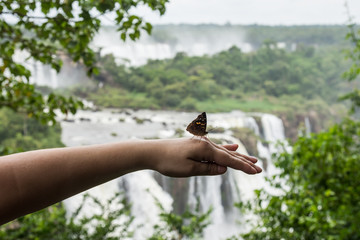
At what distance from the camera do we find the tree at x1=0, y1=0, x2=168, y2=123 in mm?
1285

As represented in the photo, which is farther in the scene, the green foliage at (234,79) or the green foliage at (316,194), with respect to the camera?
the green foliage at (234,79)

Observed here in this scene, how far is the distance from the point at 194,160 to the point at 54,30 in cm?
128

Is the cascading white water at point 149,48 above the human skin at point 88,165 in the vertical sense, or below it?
above

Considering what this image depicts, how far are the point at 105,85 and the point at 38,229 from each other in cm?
522

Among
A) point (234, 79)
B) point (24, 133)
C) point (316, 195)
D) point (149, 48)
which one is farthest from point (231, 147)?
point (149, 48)

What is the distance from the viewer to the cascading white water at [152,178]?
623 centimetres

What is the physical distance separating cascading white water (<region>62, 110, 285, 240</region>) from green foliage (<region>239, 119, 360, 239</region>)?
390 cm

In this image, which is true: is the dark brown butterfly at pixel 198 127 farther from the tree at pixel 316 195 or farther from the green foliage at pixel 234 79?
the green foliage at pixel 234 79

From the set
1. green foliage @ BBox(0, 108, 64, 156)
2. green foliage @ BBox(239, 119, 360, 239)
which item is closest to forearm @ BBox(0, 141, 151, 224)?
green foliage @ BBox(239, 119, 360, 239)

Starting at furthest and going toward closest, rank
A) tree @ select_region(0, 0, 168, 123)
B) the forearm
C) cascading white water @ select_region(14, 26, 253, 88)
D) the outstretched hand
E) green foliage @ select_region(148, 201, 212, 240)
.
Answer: cascading white water @ select_region(14, 26, 253, 88) → green foliage @ select_region(148, 201, 212, 240) → tree @ select_region(0, 0, 168, 123) → the outstretched hand → the forearm

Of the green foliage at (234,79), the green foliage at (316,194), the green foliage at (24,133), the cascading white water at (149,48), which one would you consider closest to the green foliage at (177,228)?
the green foliage at (316,194)

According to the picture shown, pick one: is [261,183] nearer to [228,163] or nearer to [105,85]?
[105,85]

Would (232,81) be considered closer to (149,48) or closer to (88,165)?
(149,48)

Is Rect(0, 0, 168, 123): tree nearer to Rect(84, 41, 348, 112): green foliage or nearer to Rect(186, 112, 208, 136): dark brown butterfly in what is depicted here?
Rect(186, 112, 208, 136): dark brown butterfly
